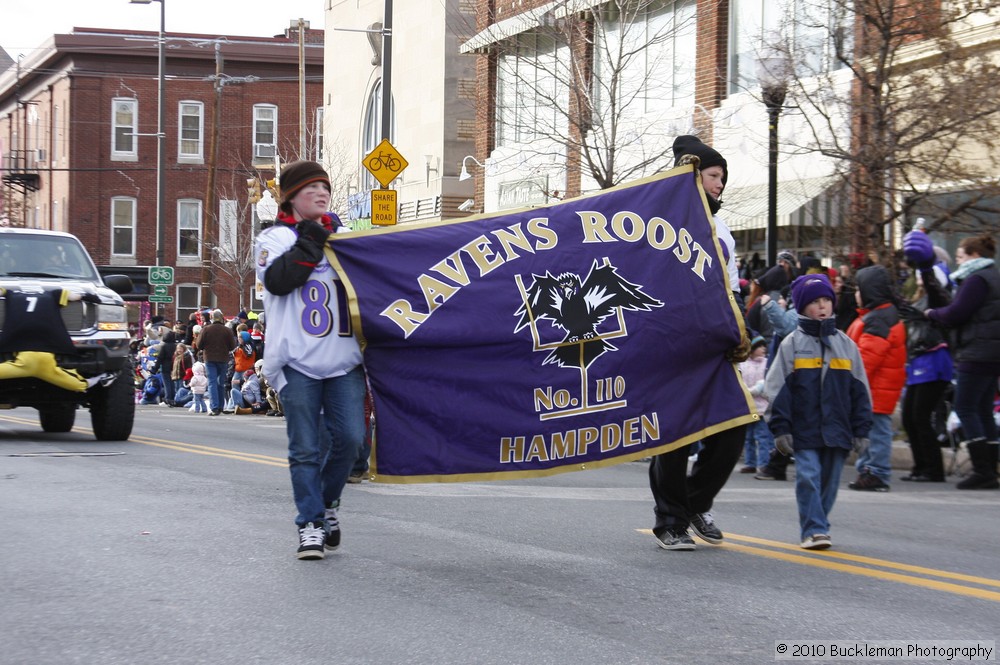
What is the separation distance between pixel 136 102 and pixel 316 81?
723 centimetres

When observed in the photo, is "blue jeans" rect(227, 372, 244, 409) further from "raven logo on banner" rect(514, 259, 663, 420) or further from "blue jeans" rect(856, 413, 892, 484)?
"raven logo on banner" rect(514, 259, 663, 420)

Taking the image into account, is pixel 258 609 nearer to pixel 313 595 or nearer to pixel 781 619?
pixel 313 595

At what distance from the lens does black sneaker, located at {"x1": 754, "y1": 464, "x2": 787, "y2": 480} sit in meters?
12.2

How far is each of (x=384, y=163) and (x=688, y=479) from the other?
1455 centimetres

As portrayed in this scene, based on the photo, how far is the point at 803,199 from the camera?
66.9 feet

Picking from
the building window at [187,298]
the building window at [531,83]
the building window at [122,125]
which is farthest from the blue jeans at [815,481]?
the building window at [122,125]

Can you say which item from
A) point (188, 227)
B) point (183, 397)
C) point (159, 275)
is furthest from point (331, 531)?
point (188, 227)

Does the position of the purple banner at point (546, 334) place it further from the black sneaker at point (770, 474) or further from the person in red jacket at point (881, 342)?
the black sneaker at point (770, 474)

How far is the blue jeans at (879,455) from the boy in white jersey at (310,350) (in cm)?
568

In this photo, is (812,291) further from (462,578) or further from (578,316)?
(462,578)

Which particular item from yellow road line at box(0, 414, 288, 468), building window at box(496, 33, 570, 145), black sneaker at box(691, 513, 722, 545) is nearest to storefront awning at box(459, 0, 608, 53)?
building window at box(496, 33, 570, 145)

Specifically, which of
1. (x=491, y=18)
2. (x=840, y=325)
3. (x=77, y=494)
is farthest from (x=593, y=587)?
(x=491, y=18)

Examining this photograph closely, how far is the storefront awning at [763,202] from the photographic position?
798 inches

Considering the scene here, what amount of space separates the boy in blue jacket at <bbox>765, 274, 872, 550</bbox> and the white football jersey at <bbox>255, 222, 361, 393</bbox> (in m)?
2.37
